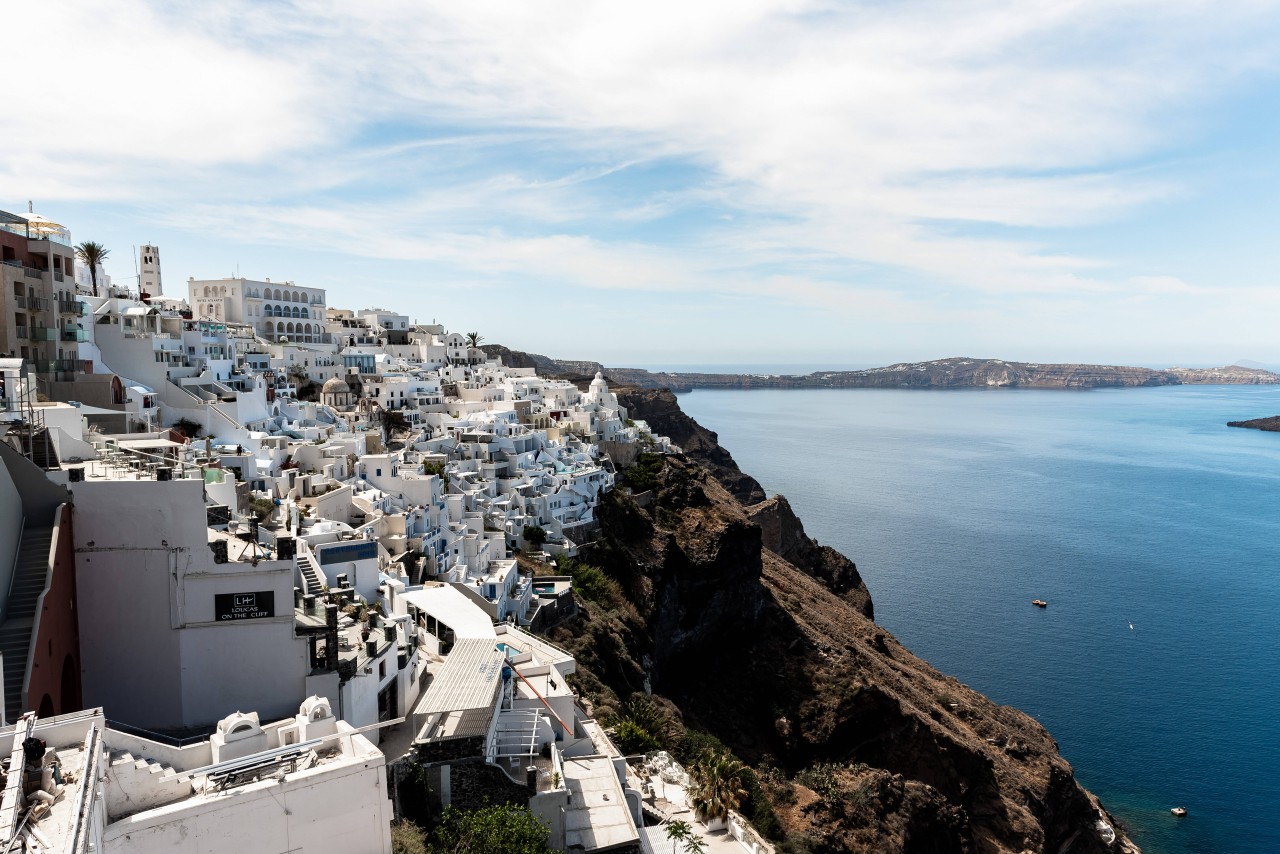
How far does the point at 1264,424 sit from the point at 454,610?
206012mm

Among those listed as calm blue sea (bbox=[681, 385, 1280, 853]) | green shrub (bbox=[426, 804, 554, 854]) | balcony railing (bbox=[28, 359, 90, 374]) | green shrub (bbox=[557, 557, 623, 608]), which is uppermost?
balcony railing (bbox=[28, 359, 90, 374])

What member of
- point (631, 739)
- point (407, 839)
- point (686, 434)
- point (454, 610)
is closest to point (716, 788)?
point (631, 739)

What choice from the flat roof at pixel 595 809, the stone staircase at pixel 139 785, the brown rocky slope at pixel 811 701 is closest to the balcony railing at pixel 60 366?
the brown rocky slope at pixel 811 701

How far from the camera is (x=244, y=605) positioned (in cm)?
1524

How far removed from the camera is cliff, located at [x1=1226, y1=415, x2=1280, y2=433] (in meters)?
178

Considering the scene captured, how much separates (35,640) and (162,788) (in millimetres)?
4072

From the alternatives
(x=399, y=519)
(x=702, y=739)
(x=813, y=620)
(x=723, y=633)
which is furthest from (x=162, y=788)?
(x=813, y=620)

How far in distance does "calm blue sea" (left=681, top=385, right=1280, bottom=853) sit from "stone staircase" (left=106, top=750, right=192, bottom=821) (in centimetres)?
4033

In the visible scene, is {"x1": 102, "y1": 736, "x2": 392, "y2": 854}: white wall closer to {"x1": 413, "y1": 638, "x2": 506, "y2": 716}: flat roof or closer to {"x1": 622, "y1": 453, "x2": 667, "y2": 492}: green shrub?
{"x1": 413, "y1": 638, "x2": 506, "y2": 716}: flat roof

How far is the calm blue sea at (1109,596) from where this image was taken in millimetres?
42312

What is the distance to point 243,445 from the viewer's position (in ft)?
107

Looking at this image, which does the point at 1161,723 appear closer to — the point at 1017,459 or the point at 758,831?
the point at 758,831

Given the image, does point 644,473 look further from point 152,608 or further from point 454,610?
point 152,608

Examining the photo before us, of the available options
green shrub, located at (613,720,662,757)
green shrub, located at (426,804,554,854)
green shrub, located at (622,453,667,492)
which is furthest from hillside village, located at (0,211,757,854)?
green shrub, located at (622,453,667,492)
